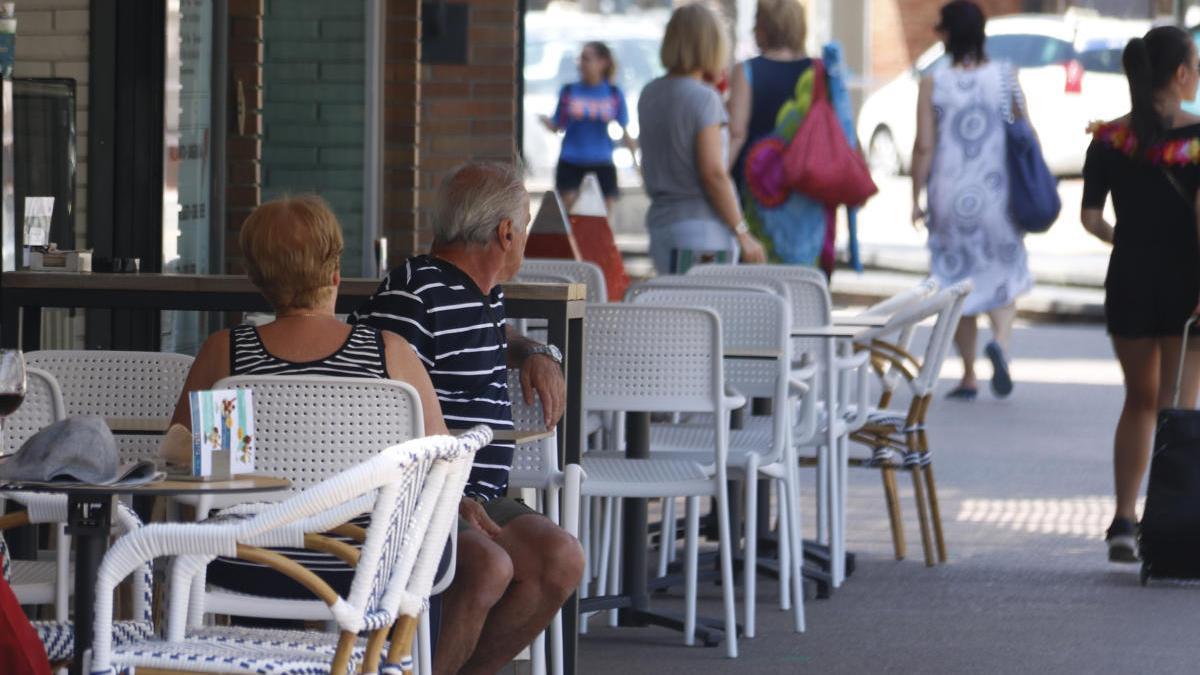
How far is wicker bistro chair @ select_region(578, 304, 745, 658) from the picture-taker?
6.25 m

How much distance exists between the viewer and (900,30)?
97.9 ft

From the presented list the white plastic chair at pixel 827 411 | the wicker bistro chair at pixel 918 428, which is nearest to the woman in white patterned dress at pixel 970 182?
the wicker bistro chair at pixel 918 428

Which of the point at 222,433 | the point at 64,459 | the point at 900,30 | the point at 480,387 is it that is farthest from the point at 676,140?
the point at 900,30

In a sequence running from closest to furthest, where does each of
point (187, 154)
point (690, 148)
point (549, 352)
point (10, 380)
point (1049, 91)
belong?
point (10, 380) → point (549, 352) → point (187, 154) → point (690, 148) → point (1049, 91)

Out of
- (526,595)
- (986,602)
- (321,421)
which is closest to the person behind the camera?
(321,421)

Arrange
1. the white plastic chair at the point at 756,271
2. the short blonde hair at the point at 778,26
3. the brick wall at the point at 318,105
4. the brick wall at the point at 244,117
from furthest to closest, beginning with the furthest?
Result: 1. the short blonde hair at the point at 778,26
2. the brick wall at the point at 318,105
3. the brick wall at the point at 244,117
4. the white plastic chair at the point at 756,271

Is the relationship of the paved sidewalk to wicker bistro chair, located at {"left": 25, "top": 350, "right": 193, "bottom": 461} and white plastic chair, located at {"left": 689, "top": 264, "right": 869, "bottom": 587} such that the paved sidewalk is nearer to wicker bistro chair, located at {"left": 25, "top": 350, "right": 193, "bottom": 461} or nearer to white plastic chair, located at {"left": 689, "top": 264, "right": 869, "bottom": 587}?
white plastic chair, located at {"left": 689, "top": 264, "right": 869, "bottom": 587}

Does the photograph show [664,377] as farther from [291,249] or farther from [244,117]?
[244,117]

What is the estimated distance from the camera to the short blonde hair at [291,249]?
14.7ft

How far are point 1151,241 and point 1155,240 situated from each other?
13 millimetres

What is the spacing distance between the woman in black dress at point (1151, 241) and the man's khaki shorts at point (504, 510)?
3.17 meters

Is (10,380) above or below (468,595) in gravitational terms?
above

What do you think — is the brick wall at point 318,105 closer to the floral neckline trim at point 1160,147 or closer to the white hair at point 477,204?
the floral neckline trim at point 1160,147

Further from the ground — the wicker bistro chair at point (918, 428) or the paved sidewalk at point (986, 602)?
the wicker bistro chair at point (918, 428)
